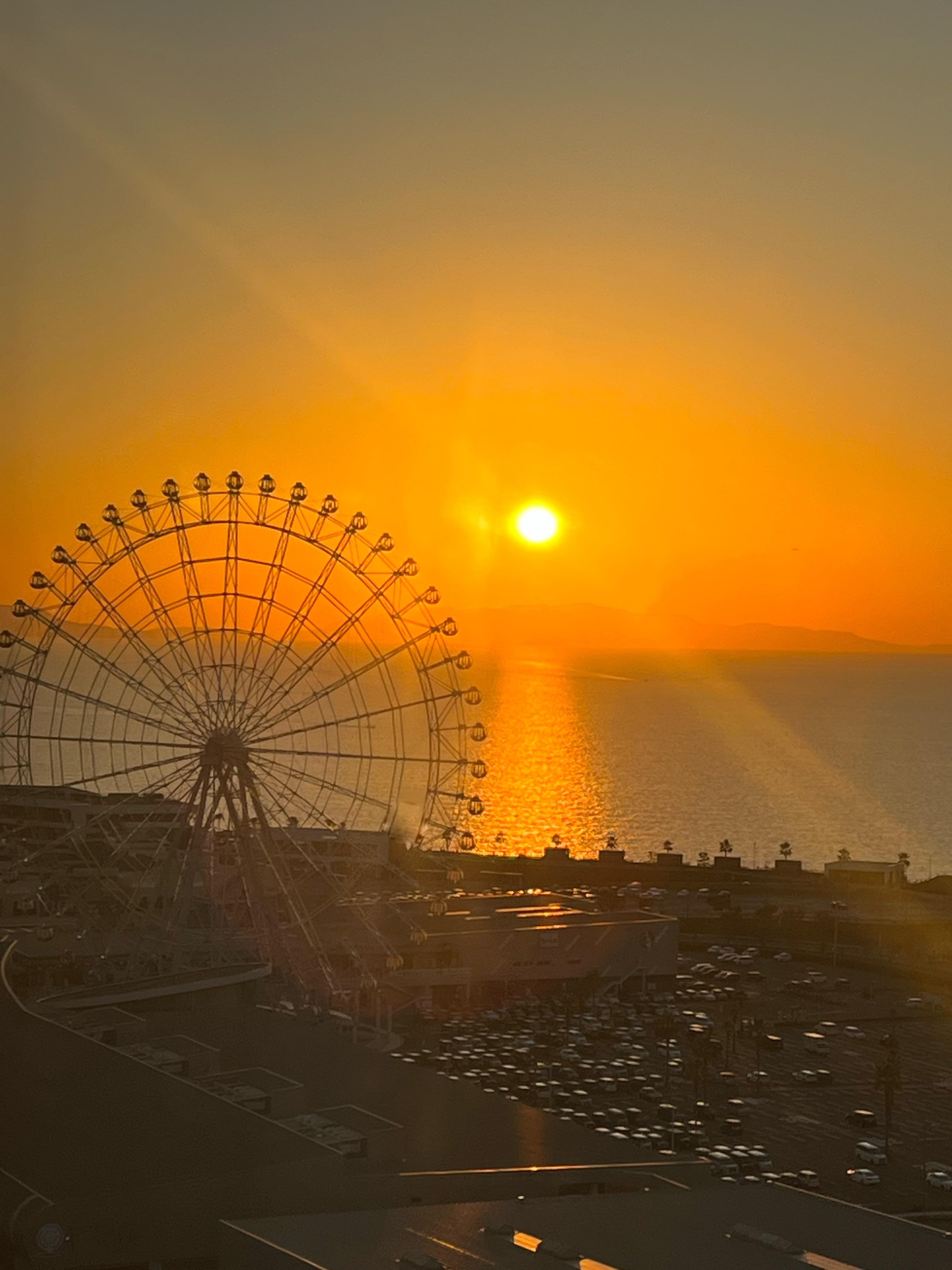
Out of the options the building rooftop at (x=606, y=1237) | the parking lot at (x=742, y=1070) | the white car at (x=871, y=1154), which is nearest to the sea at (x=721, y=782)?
the parking lot at (x=742, y=1070)

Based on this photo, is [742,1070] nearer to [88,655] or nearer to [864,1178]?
[864,1178]

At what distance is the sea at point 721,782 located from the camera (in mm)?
75188

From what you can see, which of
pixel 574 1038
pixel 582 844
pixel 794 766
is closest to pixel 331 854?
pixel 574 1038

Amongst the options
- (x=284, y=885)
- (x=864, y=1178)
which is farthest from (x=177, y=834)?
(x=864, y=1178)

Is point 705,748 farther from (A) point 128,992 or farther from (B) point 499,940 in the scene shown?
(A) point 128,992

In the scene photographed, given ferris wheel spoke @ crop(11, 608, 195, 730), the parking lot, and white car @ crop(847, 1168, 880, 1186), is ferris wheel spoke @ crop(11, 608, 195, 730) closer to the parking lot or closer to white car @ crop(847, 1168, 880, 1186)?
the parking lot

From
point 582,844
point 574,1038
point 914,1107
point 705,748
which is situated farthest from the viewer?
point 705,748

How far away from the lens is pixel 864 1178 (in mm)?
19719

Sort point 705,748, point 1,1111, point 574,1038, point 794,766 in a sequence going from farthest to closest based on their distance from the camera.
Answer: point 705,748, point 794,766, point 574,1038, point 1,1111

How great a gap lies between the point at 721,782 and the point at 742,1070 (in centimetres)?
7839

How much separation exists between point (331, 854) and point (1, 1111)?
26304 mm

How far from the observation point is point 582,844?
72.2 meters

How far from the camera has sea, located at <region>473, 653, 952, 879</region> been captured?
247 feet

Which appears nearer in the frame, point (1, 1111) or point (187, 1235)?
point (187, 1235)
